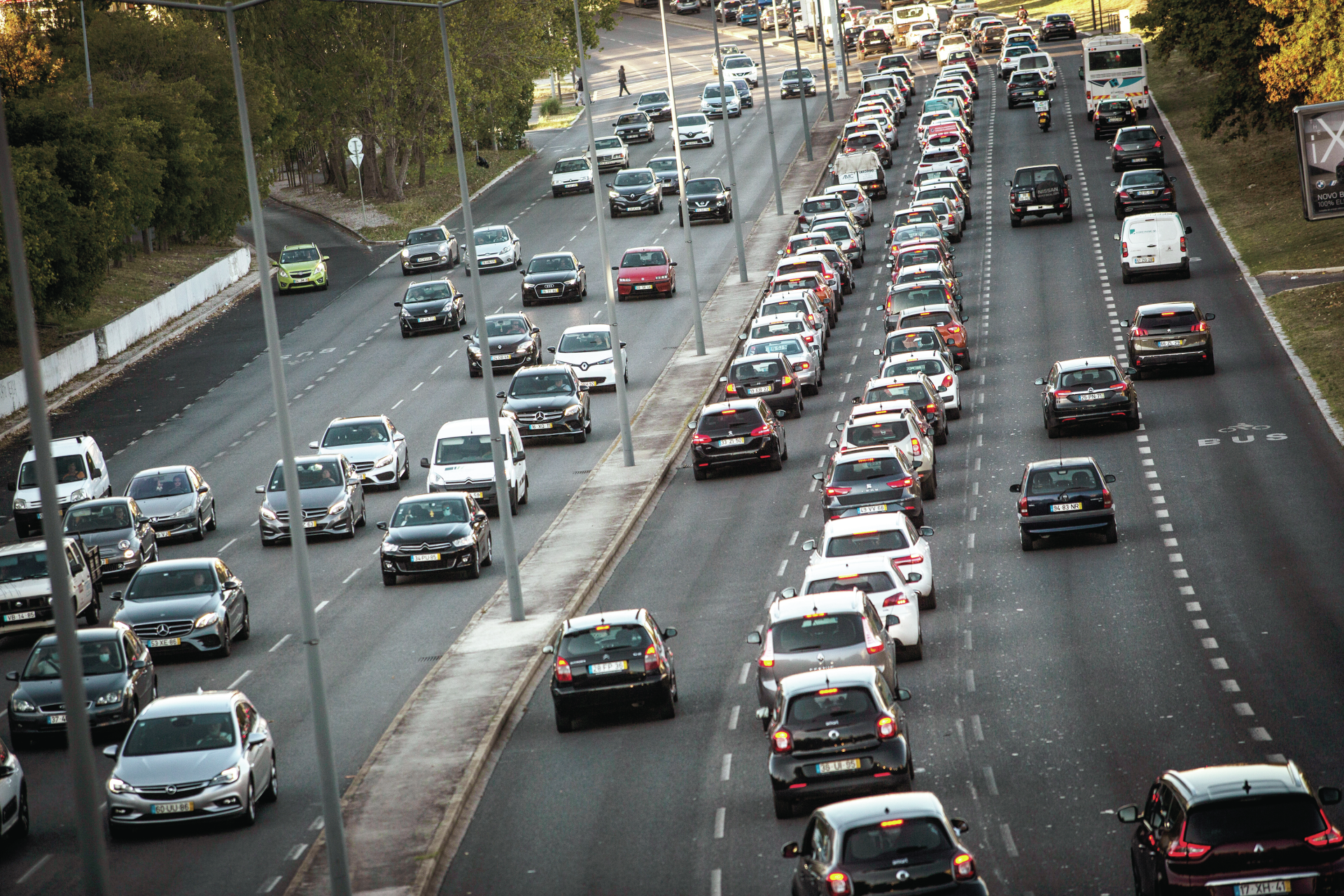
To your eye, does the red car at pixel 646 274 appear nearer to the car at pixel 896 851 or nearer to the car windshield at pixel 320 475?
the car windshield at pixel 320 475

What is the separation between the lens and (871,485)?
3097cm

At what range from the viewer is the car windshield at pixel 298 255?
66688mm

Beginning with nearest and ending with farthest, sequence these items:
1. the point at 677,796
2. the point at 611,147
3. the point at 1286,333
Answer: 1. the point at 677,796
2. the point at 1286,333
3. the point at 611,147

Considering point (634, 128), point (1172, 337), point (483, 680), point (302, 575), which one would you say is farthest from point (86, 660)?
point (634, 128)

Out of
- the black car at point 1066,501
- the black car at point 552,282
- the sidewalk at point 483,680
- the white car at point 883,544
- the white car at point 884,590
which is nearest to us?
the sidewalk at point 483,680

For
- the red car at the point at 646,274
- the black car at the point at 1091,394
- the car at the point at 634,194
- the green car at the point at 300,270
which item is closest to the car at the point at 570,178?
the car at the point at 634,194

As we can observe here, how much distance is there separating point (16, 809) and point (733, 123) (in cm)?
7979

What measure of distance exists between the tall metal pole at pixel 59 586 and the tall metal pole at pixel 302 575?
4.04 m

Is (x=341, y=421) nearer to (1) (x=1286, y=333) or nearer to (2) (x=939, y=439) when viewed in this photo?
(2) (x=939, y=439)

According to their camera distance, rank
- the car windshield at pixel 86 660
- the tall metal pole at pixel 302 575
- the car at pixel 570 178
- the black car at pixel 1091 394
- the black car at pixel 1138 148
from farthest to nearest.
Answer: the car at pixel 570 178, the black car at pixel 1138 148, the black car at pixel 1091 394, the car windshield at pixel 86 660, the tall metal pole at pixel 302 575

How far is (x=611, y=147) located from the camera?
271ft

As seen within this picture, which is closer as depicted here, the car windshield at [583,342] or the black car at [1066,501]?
the black car at [1066,501]

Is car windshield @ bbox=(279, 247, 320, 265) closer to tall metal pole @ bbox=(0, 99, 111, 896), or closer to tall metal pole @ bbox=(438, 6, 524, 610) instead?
tall metal pole @ bbox=(438, 6, 524, 610)

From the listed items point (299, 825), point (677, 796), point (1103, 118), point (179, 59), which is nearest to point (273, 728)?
point (299, 825)
